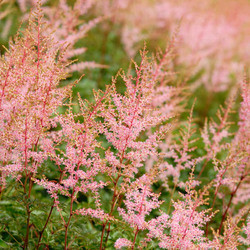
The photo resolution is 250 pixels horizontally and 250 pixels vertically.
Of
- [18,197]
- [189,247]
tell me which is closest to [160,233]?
[189,247]

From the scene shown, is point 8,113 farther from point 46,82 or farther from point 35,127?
point 46,82

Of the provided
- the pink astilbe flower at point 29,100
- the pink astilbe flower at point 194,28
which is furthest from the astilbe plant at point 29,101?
the pink astilbe flower at point 194,28

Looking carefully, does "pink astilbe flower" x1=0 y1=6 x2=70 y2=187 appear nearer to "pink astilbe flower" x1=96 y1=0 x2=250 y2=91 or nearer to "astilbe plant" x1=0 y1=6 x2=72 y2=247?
"astilbe plant" x1=0 y1=6 x2=72 y2=247

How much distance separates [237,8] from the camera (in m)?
9.68

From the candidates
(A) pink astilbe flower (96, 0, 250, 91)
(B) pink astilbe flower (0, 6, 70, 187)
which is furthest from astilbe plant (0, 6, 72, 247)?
(A) pink astilbe flower (96, 0, 250, 91)

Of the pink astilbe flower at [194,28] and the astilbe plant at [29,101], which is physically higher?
the pink astilbe flower at [194,28]

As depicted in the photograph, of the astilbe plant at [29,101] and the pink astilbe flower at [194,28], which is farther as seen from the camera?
the pink astilbe flower at [194,28]

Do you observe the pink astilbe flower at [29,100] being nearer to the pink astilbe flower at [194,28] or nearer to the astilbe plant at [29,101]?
the astilbe plant at [29,101]

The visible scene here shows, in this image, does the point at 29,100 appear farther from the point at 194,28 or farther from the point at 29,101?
the point at 194,28

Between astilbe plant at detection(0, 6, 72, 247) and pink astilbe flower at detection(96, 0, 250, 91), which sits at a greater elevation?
pink astilbe flower at detection(96, 0, 250, 91)

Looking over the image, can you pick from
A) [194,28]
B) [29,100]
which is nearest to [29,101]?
[29,100]

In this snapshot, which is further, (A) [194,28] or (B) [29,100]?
(A) [194,28]

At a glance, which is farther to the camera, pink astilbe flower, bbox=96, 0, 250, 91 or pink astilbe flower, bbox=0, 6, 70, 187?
pink astilbe flower, bbox=96, 0, 250, 91

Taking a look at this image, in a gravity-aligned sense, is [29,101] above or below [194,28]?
below
